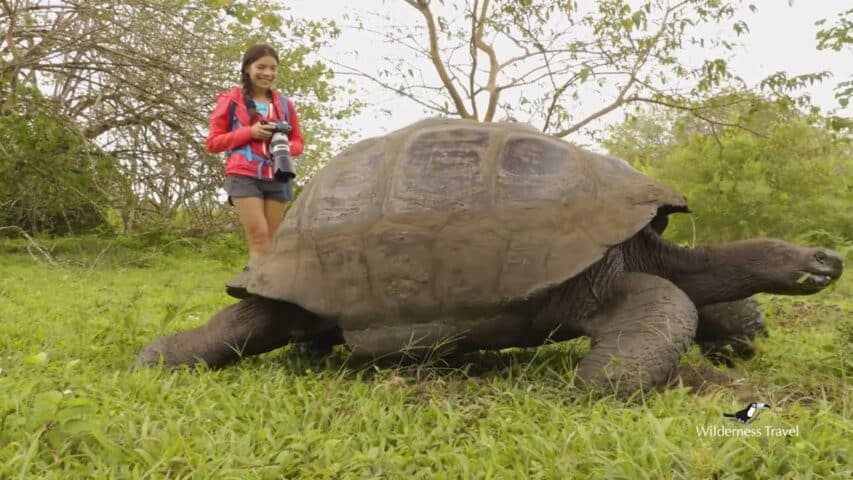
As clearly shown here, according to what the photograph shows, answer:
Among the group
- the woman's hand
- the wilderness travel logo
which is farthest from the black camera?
the wilderness travel logo

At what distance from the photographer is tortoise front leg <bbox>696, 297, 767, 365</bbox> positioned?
3.65m

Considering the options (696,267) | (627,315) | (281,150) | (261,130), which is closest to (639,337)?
(627,315)

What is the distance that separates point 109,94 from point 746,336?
26.5ft

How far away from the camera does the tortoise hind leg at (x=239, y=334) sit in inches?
137

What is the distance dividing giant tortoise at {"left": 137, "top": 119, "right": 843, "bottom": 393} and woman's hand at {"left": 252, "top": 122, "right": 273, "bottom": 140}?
884mm

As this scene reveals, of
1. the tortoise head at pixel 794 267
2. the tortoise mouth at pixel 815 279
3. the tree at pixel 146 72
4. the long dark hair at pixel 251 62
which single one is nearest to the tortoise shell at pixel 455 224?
the tortoise head at pixel 794 267

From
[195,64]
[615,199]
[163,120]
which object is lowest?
[615,199]

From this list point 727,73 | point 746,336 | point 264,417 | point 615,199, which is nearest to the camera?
point 264,417

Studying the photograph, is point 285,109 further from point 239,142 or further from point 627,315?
point 627,315

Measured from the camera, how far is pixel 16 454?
186 centimetres

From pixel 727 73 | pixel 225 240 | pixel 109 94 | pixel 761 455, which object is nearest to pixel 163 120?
pixel 109 94

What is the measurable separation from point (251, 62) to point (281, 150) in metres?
0.59

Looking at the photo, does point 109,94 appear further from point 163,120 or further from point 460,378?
point 460,378

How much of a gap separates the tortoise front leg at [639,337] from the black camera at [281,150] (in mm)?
2026
